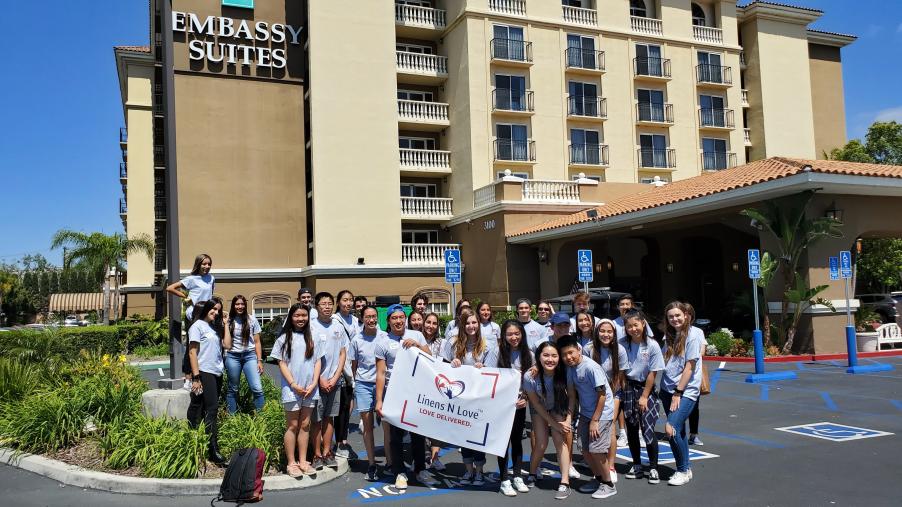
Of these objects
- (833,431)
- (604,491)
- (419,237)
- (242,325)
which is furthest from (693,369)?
(419,237)

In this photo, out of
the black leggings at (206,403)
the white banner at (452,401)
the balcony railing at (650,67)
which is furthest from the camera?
the balcony railing at (650,67)

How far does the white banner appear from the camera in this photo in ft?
23.2

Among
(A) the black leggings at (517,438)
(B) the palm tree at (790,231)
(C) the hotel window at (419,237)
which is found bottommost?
(A) the black leggings at (517,438)

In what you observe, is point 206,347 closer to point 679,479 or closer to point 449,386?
point 449,386

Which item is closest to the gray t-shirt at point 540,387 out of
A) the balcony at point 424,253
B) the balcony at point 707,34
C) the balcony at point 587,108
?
the balcony at point 424,253

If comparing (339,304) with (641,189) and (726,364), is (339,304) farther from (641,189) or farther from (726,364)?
(641,189)

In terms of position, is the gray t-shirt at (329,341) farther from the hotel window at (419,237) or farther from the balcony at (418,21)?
the balcony at (418,21)

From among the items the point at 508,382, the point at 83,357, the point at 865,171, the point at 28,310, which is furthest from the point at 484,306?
the point at 28,310

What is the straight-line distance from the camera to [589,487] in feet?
23.0

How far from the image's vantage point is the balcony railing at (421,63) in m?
31.3

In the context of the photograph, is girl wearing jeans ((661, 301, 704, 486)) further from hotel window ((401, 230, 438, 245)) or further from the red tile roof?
hotel window ((401, 230, 438, 245))

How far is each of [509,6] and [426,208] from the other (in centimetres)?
1011

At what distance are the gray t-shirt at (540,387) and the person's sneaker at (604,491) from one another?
2.97ft

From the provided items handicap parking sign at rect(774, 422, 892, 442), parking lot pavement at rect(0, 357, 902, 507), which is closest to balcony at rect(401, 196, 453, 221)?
parking lot pavement at rect(0, 357, 902, 507)
